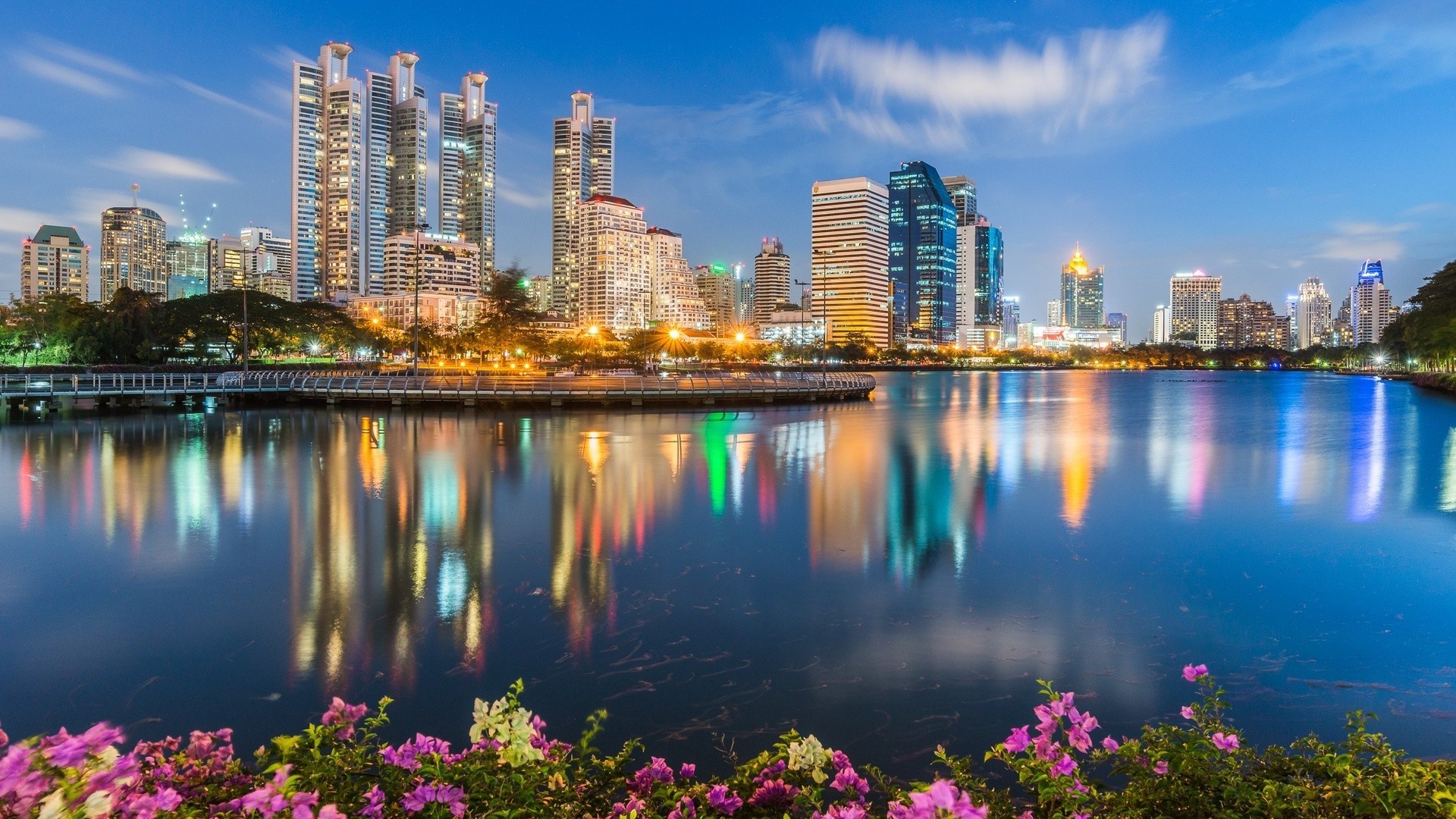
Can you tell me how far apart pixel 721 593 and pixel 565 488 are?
9731 millimetres

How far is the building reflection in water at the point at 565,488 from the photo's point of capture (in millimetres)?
11656

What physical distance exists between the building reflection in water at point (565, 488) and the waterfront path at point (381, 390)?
20.1 ft

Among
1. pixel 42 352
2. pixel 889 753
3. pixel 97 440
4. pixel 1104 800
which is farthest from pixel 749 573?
pixel 42 352

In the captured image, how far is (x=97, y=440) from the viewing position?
31938mm

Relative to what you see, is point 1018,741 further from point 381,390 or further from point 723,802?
point 381,390

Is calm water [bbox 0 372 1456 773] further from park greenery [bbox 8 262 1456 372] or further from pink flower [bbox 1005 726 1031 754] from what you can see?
park greenery [bbox 8 262 1456 372]

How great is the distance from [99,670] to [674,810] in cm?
799

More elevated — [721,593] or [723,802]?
[723,802]

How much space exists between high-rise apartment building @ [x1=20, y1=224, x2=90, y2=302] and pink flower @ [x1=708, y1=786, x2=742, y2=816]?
208 meters

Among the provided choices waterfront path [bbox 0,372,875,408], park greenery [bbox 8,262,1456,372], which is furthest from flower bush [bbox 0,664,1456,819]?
park greenery [bbox 8,262,1456,372]

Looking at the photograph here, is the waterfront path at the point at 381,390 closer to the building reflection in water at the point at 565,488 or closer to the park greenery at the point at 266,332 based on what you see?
the park greenery at the point at 266,332

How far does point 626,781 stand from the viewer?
15.1ft

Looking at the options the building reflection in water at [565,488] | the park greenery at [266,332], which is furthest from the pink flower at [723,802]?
the park greenery at [266,332]

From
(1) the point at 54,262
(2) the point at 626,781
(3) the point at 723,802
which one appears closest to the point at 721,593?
(2) the point at 626,781
